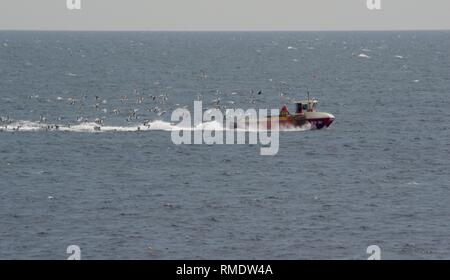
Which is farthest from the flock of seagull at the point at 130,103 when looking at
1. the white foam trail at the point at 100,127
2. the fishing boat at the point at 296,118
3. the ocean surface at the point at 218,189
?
the fishing boat at the point at 296,118

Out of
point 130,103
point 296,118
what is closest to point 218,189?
point 296,118

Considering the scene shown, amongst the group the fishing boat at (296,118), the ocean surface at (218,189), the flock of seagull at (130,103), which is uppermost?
the flock of seagull at (130,103)

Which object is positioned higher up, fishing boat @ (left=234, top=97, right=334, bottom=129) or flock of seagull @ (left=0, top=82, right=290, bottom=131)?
flock of seagull @ (left=0, top=82, right=290, bottom=131)

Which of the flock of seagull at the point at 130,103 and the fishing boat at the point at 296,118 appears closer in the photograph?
the fishing boat at the point at 296,118

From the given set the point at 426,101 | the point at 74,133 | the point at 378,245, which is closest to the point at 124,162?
the point at 74,133

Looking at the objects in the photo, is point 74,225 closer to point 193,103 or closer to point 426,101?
point 193,103

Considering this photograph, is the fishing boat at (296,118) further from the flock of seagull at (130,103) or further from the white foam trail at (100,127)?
the flock of seagull at (130,103)

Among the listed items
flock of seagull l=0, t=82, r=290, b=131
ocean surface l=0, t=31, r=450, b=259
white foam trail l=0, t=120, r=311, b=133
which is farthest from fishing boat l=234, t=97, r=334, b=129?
flock of seagull l=0, t=82, r=290, b=131

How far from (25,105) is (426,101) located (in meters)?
65.6

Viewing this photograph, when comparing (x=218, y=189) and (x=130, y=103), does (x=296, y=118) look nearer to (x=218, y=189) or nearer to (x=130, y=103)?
(x=218, y=189)

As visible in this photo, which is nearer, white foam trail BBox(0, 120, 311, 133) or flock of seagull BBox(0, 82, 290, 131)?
white foam trail BBox(0, 120, 311, 133)

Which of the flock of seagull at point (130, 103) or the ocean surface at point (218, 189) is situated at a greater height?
the flock of seagull at point (130, 103)

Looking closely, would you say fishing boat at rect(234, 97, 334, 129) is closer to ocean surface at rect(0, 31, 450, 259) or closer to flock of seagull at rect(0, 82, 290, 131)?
ocean surface at rect(0, 31, 450, 259)

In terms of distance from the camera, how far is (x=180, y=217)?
71.4 metres
